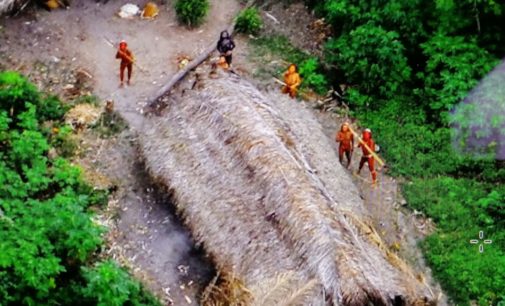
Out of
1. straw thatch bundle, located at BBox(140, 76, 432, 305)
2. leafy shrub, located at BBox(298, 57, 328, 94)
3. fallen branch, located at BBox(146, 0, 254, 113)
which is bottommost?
fallen branch, located at BBox(146, 0, 254, 113)

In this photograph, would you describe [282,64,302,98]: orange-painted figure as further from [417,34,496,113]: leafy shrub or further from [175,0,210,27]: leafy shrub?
[175,0,210,27]: leafy shrub

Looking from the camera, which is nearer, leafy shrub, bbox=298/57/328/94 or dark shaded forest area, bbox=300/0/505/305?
dark shaded forest area, bbox=300/0/505/305

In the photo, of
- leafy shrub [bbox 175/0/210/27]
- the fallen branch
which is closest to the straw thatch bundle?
the fallen branch

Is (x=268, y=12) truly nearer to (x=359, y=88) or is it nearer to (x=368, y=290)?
(x=359, y=88)

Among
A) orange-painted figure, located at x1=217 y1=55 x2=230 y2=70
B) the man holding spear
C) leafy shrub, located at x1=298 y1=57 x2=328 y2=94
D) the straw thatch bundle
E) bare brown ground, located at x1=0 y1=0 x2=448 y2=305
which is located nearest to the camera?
the straw thatch bundle

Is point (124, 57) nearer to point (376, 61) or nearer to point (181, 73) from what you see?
point (181, 73)

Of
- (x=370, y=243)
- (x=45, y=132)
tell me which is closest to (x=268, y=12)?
(x=45, y=132)

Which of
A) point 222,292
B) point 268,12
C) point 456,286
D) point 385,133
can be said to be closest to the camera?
point 222,292
